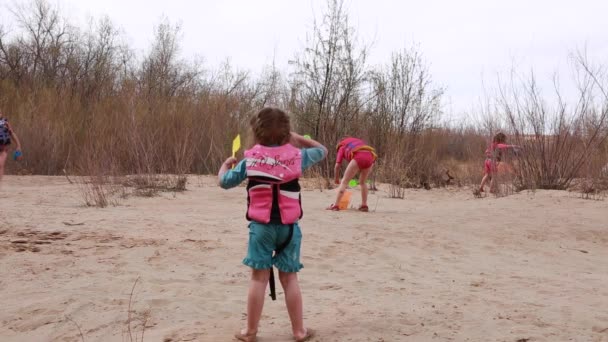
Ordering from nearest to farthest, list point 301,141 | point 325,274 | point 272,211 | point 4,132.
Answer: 1. point 272,211
2. point 301,141
3. point 325,274
4. point 4,132

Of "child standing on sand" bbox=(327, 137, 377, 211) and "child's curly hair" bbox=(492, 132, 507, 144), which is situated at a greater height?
"child's curly hair" bbox=(492, 132, 507, 144)

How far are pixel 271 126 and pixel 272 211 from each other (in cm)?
46

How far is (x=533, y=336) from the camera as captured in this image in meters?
3.07

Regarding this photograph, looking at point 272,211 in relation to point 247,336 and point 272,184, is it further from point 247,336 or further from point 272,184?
point 247,336

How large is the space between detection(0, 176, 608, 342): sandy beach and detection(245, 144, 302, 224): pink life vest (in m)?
0.72

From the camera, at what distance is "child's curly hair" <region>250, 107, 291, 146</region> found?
120 inches

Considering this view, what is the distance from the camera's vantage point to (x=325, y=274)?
184 inches

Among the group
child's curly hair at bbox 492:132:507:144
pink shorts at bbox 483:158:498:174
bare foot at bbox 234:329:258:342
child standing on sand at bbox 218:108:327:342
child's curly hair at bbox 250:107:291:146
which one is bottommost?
bare foot at bbox 234:329:258:342

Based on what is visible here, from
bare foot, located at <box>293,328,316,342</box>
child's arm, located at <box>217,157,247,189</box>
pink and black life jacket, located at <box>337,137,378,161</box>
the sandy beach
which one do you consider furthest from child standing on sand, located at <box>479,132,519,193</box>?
child's arm, located at <box>217,157,247,189</box>

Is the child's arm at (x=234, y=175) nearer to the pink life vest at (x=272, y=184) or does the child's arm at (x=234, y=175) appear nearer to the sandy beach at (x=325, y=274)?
the pink life vest at (x=272, y=184)

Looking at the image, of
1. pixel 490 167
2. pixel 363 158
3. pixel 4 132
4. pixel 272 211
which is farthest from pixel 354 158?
pixel 4 132

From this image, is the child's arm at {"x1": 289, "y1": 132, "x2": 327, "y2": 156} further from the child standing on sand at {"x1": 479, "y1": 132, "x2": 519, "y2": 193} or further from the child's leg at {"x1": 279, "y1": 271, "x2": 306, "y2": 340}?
the child standing on sand at {"x1": 479, "y1": 132, "x2": 519, "y2": 193}

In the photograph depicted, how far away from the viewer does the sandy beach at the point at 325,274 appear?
3332mm

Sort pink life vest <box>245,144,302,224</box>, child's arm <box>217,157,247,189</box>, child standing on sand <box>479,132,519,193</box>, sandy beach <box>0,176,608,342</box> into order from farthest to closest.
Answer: child standing on sand <box>479,132,519,193</box> → sandy beach <box>0,176,608,342</box> → child's arm <box>217,157,247,189</box> → pink life vest <box>245,144,302,224</box>
